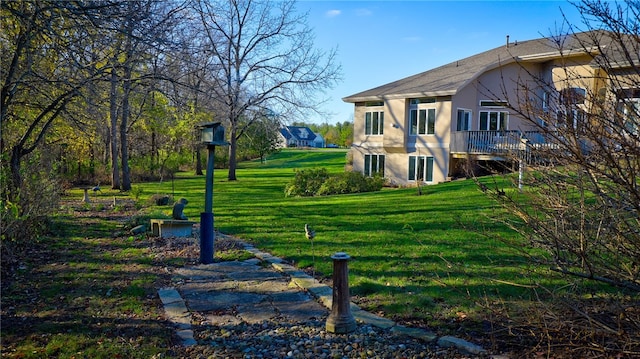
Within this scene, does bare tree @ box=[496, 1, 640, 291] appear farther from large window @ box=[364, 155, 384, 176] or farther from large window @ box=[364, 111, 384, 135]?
large window @ box=[364, 111, 384, 135]

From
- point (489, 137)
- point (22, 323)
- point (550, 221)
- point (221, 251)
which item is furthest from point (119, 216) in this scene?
point (489, 137)

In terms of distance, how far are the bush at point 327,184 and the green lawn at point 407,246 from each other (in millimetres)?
4531

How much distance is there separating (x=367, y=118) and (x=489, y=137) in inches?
290

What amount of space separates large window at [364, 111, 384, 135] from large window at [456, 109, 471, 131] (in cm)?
418

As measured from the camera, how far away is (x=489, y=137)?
19016 mm

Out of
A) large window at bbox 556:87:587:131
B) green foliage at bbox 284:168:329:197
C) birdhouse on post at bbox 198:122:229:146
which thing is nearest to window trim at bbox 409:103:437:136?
green foliage at bbox 284:168:329:197

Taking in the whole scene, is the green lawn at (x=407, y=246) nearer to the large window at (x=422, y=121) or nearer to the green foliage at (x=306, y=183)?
the green foliage at (x=306, y=183)

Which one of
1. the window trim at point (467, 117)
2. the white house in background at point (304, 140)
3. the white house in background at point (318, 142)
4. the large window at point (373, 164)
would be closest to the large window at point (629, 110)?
the window trim at point (467, 117)

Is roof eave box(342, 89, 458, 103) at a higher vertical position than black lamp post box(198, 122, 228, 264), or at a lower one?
higher

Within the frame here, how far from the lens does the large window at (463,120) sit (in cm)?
2116

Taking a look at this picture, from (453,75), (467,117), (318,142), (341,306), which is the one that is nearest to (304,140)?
(318,142)

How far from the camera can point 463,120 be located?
21328mm

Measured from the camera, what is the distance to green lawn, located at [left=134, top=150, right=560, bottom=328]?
16.0 ft

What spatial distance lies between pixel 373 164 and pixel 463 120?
5273mm
